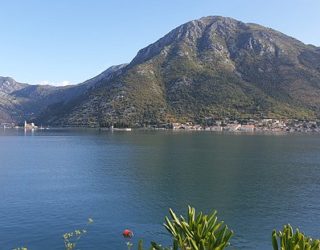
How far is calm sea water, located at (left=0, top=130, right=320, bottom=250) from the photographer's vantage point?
191ft

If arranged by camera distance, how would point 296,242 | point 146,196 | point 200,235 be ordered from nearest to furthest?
point 296,242
point 200,235
point 146,196

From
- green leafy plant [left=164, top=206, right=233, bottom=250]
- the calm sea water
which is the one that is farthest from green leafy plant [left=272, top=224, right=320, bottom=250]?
the calm sea water

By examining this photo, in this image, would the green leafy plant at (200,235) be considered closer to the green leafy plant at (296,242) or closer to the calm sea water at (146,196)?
the green leafy plant at (296,242)

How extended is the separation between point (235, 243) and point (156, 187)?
129 feet

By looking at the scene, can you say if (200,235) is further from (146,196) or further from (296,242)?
(146,196)

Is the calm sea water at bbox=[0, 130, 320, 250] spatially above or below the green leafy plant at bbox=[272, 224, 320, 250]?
below

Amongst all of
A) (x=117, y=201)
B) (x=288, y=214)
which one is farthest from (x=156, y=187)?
(x=288, y=214)

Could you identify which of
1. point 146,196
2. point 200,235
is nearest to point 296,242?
point 200,235

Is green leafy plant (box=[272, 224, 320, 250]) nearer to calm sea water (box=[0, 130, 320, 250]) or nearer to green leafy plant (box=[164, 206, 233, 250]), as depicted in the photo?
green leafy plant (box=[164, 206, 233, 250])

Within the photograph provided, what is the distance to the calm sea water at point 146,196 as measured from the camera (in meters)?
58.2

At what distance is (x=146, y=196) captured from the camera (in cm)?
8262

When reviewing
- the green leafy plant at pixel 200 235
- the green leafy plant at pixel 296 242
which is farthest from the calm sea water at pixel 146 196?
the green leafy plant at pixel 296 242

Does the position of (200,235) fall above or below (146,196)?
above

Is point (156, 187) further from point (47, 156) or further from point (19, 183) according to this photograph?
point (47, 156)
